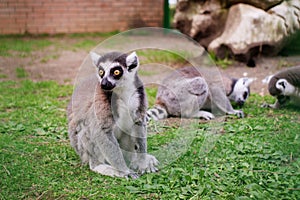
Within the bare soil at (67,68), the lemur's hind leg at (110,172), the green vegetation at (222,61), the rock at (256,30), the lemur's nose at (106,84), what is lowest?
the bare soil at (67,68)

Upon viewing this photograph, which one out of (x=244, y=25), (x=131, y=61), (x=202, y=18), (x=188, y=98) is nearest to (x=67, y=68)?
(x=202, y=18)

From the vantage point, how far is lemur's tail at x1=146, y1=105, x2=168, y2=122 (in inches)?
199

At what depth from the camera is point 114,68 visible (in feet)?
10.6

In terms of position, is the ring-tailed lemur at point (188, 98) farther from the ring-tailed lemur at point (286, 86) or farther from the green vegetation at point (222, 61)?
the green vegetation at point (222, 61)

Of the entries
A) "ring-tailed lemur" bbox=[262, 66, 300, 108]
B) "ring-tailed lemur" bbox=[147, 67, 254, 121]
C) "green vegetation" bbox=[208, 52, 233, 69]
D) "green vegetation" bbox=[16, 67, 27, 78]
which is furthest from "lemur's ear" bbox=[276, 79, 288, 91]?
"green vegetation" bbox=[16, 67, 27, 78]

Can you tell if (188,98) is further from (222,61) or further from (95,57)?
(222,61)

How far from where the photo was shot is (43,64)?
8.31 meters

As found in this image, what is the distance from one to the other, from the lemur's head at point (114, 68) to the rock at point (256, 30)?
4.44 meters

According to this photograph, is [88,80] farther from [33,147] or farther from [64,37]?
[64,37]

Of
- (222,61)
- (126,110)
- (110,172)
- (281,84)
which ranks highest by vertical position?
(126,110)

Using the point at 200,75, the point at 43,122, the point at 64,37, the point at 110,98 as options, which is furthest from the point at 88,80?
the point at 64,37

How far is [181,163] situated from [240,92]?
2185 mm

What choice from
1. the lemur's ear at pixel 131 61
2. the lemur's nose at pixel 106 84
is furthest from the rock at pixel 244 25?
the lemur's nose at pixel 106 84

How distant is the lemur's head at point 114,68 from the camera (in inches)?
126
